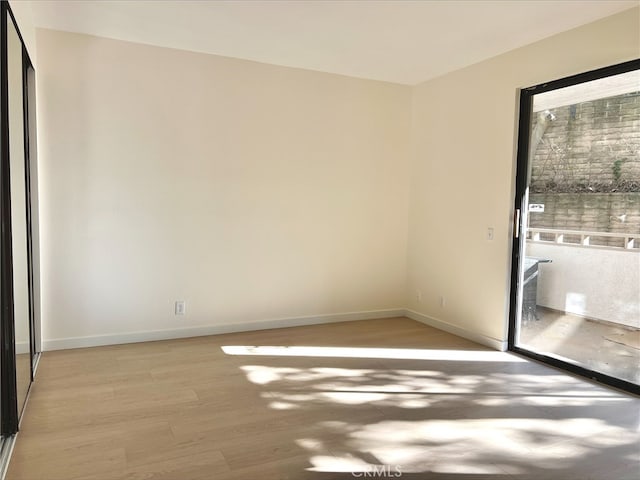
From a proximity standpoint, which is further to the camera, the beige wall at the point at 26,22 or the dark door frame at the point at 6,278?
the beige wall at the point at 26,22

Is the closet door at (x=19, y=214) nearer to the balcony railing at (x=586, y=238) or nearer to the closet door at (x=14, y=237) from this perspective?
the closet door at (x=14, y=237)

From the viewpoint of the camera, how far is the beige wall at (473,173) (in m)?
3.81

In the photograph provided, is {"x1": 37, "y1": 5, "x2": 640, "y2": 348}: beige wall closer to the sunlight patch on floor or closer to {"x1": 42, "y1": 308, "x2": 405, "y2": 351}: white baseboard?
{"x1": 42, "y1": 308, "x2": 405, "y2": 351}: white baseboard

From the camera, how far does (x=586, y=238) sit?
3674 mm

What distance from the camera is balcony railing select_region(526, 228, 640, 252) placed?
3355mm

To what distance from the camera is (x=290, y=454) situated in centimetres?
244

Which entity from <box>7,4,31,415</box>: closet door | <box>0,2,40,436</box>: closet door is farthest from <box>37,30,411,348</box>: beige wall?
<box>7,4,31,415</box>: closet door

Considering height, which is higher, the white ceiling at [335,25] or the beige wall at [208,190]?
the white ceiling at [335,25]

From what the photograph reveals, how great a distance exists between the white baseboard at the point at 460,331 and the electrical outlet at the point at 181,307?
2.68 meters

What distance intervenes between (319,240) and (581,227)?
2.58 meters

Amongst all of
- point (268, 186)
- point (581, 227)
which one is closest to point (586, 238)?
point (581, 227)

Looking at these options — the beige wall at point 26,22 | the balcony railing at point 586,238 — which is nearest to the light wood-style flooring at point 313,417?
the balcony railing at point 586,238

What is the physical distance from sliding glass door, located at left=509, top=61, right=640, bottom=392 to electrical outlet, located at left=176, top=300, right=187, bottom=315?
3201 millimetres

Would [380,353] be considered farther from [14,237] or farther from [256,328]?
[14,237]
